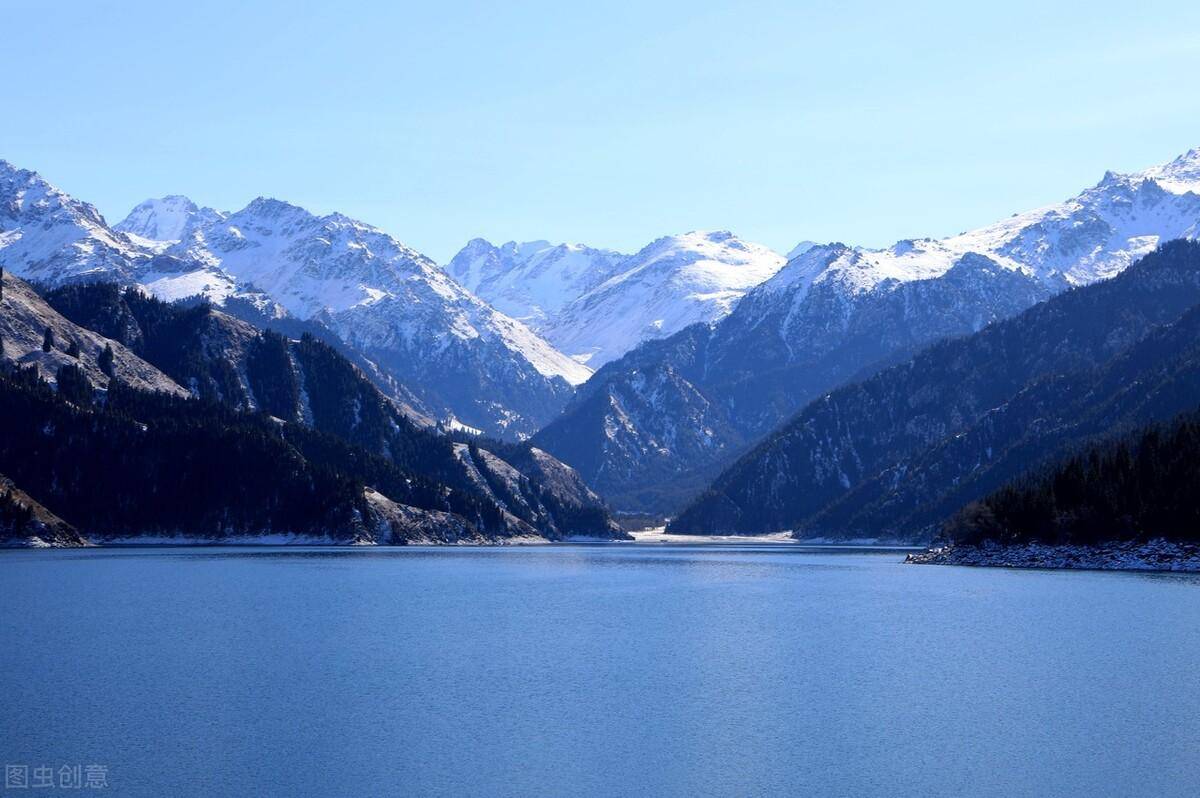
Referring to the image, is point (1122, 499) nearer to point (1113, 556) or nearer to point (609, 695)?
point (1113, 556)

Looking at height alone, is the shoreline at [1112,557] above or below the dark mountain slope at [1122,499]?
below

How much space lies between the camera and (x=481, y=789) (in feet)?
187

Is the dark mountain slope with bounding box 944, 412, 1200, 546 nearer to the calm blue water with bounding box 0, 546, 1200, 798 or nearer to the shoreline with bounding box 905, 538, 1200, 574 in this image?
the shoreline with bounding box 905, 538, 1200, 574

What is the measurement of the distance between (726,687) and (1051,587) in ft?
271

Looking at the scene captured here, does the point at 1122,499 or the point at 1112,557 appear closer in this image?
the point at 1112,557

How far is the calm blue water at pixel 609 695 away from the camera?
59.6 m

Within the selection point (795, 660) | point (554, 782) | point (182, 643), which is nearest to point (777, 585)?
point (795, 660)

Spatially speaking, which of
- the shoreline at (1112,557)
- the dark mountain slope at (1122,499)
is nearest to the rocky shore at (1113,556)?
the shoreline at (1112,557)

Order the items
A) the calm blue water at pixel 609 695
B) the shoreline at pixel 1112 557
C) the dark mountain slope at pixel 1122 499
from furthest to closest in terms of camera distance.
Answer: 1. the dark mountain slope at pixel 1122 499
2. the shoreline at pixel 1112 557
3. the calm blue water at pixel 609 695

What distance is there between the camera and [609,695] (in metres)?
80.2

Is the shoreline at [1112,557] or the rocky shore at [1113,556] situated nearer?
the shoreline at [1112,557]

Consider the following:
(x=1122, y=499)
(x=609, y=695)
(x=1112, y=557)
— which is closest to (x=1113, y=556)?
(x=1112, y=557)

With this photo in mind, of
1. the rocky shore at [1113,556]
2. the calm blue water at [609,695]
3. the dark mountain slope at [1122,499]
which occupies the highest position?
the dark mountain slope at [1122,499]

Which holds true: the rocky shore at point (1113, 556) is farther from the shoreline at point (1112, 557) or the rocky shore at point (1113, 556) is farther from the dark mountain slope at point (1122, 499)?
the dark mountain slope at point (1122, 499)
